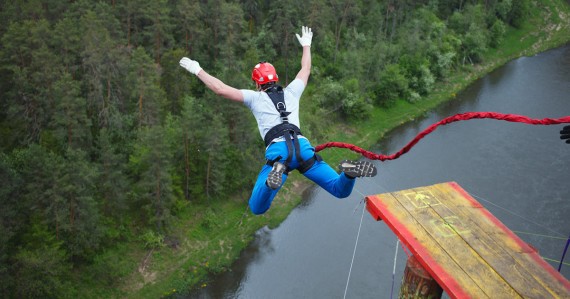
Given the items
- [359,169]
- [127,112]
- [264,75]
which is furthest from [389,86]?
[359,169]

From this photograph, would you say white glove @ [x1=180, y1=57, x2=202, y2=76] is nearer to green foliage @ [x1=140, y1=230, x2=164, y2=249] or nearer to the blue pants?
the blue pants

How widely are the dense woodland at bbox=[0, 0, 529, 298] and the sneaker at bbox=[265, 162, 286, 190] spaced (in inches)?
562

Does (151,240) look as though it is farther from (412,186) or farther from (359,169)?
(359,169)

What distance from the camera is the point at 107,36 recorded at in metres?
24.2

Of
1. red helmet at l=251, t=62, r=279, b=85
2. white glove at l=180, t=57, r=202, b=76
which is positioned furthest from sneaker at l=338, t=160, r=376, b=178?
white glove at l=180, t=57, r=202, b=76

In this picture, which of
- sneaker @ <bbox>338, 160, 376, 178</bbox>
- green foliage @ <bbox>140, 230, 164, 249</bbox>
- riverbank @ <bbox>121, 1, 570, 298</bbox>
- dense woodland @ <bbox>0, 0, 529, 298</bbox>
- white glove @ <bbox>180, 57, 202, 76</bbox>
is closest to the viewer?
sneaker @ <bbox>338, 160, 376, 178</bbox>

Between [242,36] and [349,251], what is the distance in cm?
1652

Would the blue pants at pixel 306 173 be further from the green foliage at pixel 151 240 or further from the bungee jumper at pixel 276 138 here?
the green foliage at pixel 151 240

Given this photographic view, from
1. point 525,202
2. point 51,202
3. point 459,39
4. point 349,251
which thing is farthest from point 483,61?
point 51,202

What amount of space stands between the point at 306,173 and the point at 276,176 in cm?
86

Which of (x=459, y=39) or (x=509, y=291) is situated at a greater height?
(x=509, y=291)

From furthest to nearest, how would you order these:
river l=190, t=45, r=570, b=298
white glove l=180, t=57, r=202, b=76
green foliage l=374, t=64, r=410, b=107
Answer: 1. green foliage l=374, t=64, r=410, b=107
2. river l=190, t=45, r=570, b=298
3. white glove l=180, t=57, r=202, b=76

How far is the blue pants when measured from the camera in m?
5.95

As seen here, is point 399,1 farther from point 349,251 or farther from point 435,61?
point 349,251
